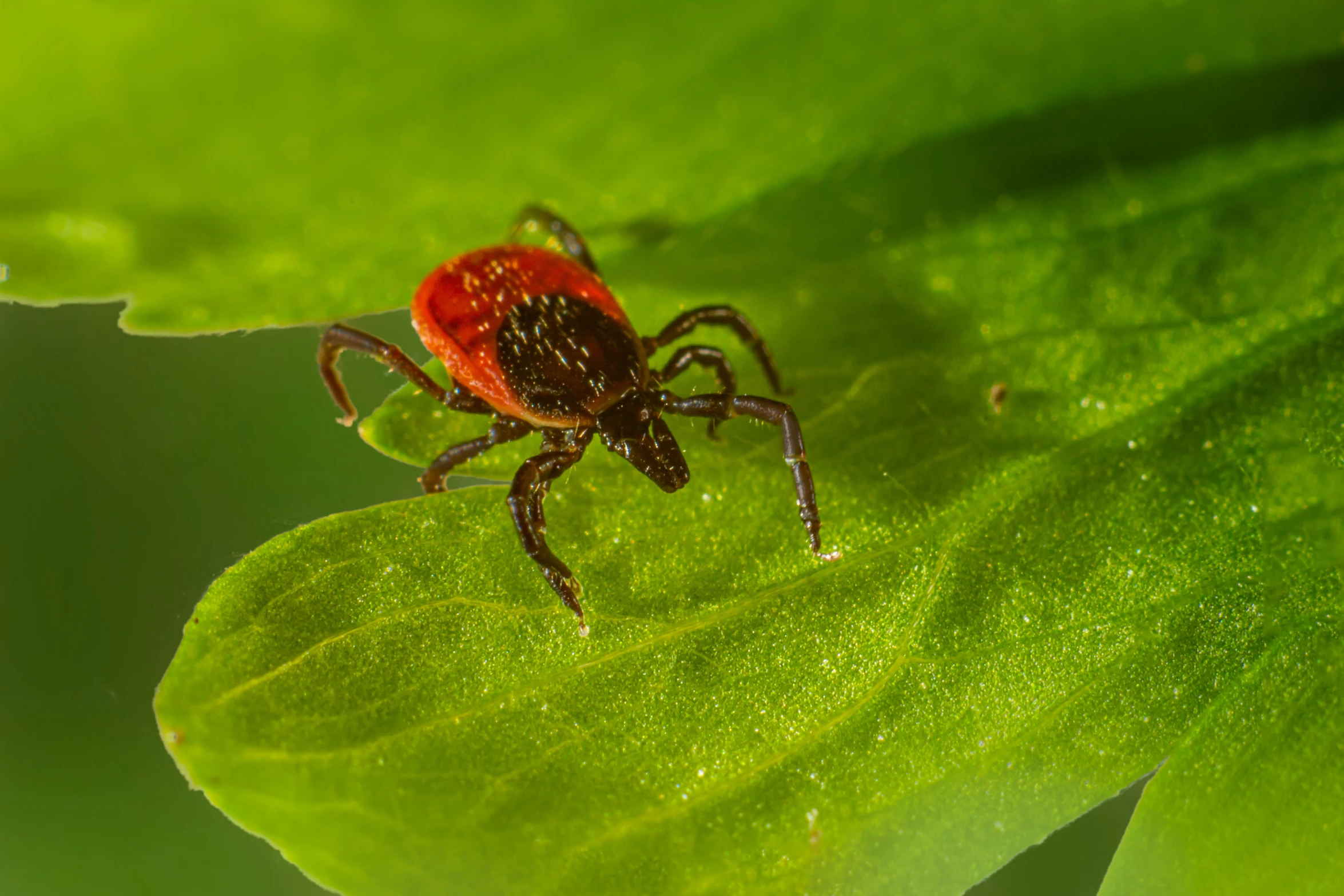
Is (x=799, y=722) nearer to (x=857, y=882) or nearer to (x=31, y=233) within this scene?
(x=857, y=882)

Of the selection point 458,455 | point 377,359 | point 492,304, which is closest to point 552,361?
point 492,304

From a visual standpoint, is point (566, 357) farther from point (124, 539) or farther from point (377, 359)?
point (124, 539)

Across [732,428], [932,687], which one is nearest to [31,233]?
[732,428]

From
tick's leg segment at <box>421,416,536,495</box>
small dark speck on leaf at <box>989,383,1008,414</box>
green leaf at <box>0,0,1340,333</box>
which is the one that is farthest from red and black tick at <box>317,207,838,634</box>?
small dark speck on leaf at <box>989,383,1008,414</box>

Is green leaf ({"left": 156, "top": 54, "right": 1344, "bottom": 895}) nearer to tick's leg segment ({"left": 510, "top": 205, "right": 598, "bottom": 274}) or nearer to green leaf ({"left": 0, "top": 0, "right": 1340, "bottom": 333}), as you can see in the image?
green leaf ({"left": 0, "top": 0, "right": 1340, "bottom": 333})

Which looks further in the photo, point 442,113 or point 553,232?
point 553,232

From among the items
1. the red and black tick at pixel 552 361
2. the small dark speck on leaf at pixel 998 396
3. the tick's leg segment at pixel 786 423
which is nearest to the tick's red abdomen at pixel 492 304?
the red and black tick at pixel 552 361

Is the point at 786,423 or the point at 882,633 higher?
the point at 786,423
